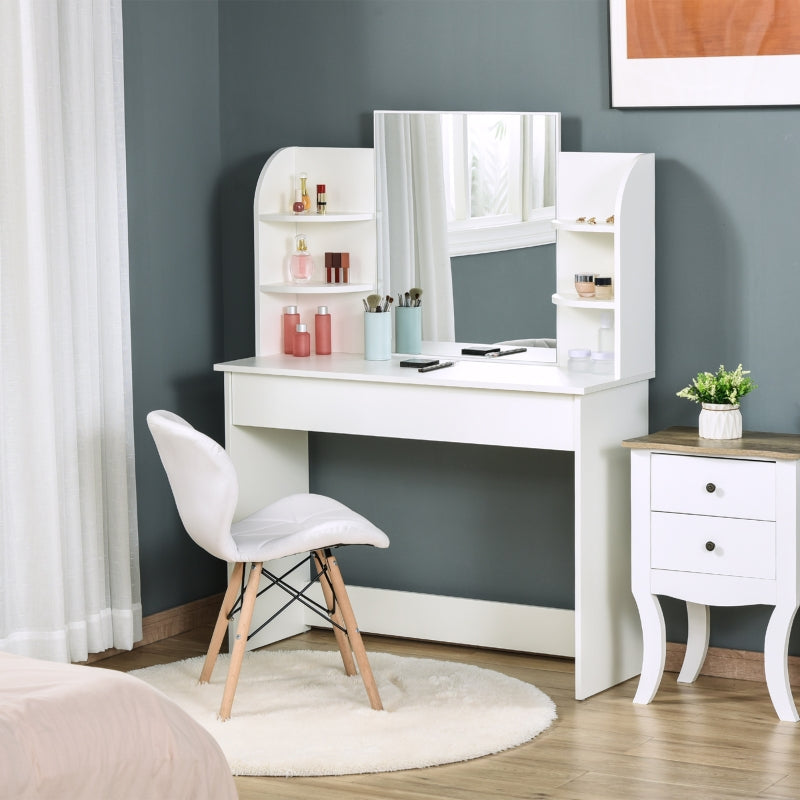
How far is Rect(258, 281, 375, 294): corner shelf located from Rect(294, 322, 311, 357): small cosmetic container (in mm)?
108

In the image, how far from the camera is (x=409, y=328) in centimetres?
404

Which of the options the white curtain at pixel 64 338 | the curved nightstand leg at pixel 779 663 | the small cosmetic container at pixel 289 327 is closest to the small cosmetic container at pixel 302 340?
the small cosmetic container at pixel 289 327

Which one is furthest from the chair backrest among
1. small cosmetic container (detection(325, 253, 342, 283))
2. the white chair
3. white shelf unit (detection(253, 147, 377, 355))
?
small cosmetic container (detection(325, 253, 342, 283))

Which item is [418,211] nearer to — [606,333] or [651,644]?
[606,333]

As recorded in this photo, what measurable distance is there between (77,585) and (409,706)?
921 mm

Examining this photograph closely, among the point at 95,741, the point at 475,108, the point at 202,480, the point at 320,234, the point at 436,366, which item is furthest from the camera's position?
the point at 320,234

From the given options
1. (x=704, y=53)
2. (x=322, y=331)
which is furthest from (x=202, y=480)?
(x=704, y=53)

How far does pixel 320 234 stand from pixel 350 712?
144cm

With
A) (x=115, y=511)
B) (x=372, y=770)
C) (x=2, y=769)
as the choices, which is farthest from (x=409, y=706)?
(x=2, y=769)

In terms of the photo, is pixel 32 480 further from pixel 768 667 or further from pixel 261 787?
pixel 768 667

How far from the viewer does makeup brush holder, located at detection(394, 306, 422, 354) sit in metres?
4.03

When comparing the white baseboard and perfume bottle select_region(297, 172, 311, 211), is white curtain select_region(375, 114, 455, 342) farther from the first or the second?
the white baseboard

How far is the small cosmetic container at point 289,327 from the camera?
4.11 m

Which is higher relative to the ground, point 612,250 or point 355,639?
point 612,250
